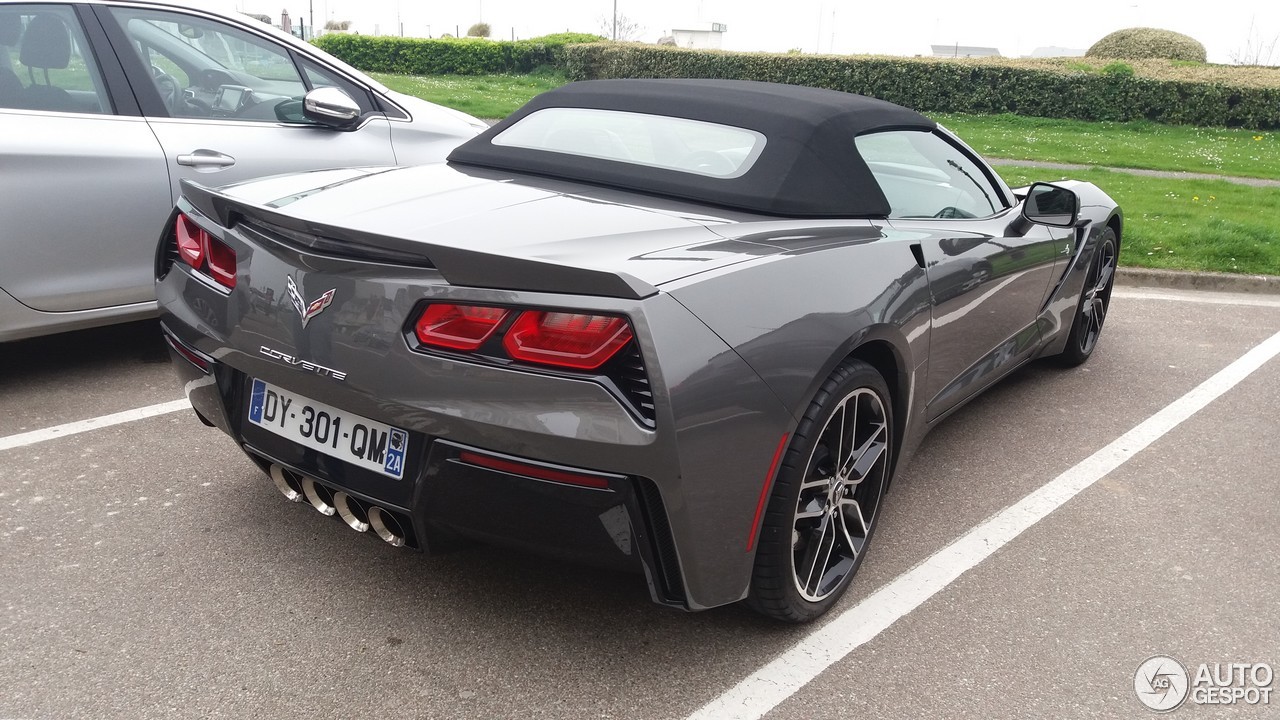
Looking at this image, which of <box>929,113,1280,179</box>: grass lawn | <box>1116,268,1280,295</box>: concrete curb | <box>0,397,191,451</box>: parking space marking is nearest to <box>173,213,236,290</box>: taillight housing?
<box>0,397,191,451</box>: parking space marking

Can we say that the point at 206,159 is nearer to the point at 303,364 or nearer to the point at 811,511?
the point at 303,364

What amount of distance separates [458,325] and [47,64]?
2.83 meters

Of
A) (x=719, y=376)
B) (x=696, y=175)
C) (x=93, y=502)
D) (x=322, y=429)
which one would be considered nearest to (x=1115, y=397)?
(x=696, y=175)

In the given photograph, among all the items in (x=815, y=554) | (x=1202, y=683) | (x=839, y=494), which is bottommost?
(x=1202, y=683)

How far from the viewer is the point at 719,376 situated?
2.19m

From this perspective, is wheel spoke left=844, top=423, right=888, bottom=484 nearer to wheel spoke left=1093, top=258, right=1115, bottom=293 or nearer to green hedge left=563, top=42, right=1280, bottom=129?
wheel spoke left=1093, top=258, right=1115, bottom=293

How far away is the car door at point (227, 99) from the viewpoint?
13.9 ft

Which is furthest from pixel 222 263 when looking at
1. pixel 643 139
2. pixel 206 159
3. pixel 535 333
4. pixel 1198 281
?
pixel 1198 281

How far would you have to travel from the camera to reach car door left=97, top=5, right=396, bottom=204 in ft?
13.9

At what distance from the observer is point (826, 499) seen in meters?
2.72

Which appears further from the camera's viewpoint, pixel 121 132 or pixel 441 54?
pixel 441 54

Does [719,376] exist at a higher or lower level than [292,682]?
higher

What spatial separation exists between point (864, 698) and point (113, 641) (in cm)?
176

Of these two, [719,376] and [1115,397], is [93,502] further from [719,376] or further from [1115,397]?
[1115,397]
